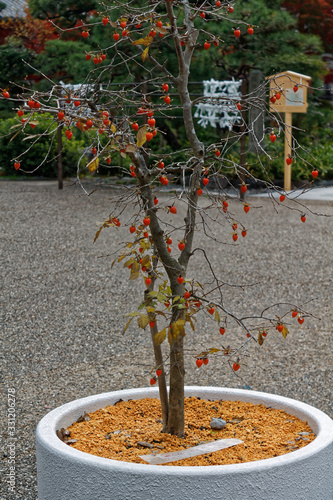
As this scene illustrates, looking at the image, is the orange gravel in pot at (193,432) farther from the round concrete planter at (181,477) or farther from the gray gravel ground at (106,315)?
the gray gravel ground at (106,315)

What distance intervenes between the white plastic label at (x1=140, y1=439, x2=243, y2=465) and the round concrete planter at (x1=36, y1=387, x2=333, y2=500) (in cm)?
20

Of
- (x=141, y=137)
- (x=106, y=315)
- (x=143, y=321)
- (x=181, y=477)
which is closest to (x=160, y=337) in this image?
(x=143, y=321)

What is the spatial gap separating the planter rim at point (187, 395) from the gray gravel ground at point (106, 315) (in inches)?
17.5

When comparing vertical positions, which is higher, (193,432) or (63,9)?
(63,9)

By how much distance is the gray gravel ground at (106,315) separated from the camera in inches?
128

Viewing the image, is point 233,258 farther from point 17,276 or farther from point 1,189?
point 1,189

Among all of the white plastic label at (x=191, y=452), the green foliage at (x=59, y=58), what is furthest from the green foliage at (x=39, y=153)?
the white plastic label at (x=191, y=452)

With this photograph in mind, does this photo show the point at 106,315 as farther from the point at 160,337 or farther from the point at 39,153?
the point at 39,153

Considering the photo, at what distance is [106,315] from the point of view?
14.1 ft

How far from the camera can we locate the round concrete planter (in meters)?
1.58

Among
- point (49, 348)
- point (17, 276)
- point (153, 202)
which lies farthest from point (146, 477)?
point (17, 276)

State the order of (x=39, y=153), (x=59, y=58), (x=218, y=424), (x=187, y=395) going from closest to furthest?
1. (x=218, y=424)
2. (x=187, y=395)
3. (x=39, y=153)
4. (x=59, y=58)

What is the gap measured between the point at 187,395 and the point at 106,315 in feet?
6.72

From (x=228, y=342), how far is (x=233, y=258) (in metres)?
2.01
